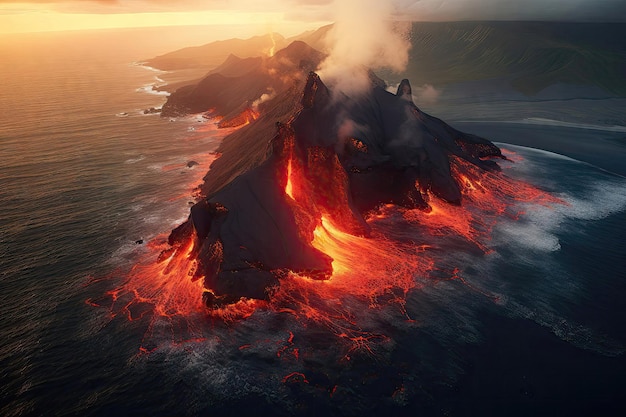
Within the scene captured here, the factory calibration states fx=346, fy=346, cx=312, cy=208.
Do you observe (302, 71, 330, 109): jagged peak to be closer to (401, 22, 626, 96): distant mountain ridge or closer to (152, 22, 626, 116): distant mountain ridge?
(152, 22, 626, 116): distant mountain ridge

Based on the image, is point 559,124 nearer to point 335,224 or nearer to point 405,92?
point 405,92

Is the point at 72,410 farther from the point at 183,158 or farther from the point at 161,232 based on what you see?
the point at 183,158

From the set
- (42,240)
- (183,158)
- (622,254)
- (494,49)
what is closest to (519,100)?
(494,49)

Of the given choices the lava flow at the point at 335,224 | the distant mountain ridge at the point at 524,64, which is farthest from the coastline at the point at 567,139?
the distant mountain ridge at the point at 524,64

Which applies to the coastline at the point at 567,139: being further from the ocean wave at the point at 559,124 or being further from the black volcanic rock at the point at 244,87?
the black volcanic rock at the point at 244,87

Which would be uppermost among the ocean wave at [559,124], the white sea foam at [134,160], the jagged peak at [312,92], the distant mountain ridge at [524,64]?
the distant mountain ridge at [524,64]
